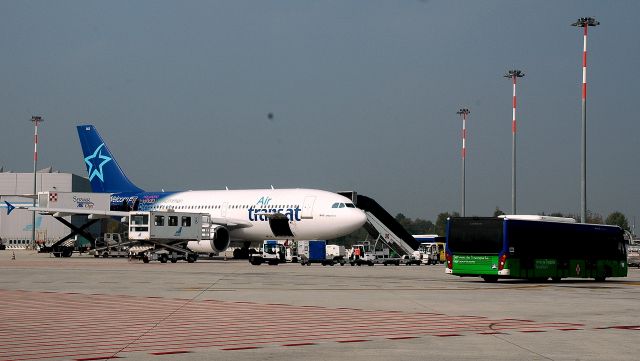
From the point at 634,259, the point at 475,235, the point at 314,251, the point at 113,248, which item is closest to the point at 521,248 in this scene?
the point at 475,235

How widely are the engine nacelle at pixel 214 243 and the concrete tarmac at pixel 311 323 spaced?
33.2 m

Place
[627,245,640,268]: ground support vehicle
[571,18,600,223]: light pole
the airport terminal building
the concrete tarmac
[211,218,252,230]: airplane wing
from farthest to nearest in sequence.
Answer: the airport terminal building
[627,245,640,268]: ground support vehicle
[211,218,252,230]: airplane wing
[571,18,600,223]: light pole
the concrete tarmac

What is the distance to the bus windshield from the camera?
3903 cm

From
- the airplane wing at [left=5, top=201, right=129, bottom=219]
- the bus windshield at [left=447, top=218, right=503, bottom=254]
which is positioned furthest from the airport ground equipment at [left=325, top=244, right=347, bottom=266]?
the bus windshield at [left=447, top=218, right=503, bottom=254]

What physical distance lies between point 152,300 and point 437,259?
5336 cm

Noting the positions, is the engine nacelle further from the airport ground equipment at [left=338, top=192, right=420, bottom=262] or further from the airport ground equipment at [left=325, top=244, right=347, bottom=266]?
the airport ground equipment at [left=338, top=192, right=420, bottom=262]

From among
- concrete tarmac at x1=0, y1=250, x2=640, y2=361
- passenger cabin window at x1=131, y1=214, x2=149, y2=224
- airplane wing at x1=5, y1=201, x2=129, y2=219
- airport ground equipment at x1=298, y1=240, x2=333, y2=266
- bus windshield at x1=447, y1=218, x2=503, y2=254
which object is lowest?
concrete tarmac at x1=0, y1=250, x2=640, y2=361

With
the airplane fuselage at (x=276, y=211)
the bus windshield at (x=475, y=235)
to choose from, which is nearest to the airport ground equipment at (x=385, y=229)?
the airplane fuselage at (x=276, y=211)

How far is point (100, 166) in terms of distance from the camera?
283 feet

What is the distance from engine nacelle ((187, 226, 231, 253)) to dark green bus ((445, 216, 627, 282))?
1121 inches

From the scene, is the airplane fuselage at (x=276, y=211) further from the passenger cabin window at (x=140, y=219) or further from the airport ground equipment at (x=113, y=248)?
the passenger cabin window at (x=140, y=219)

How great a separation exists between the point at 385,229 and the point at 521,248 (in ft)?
115

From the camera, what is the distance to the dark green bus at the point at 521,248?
3894cm

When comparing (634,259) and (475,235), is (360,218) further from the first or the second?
(475,235)
